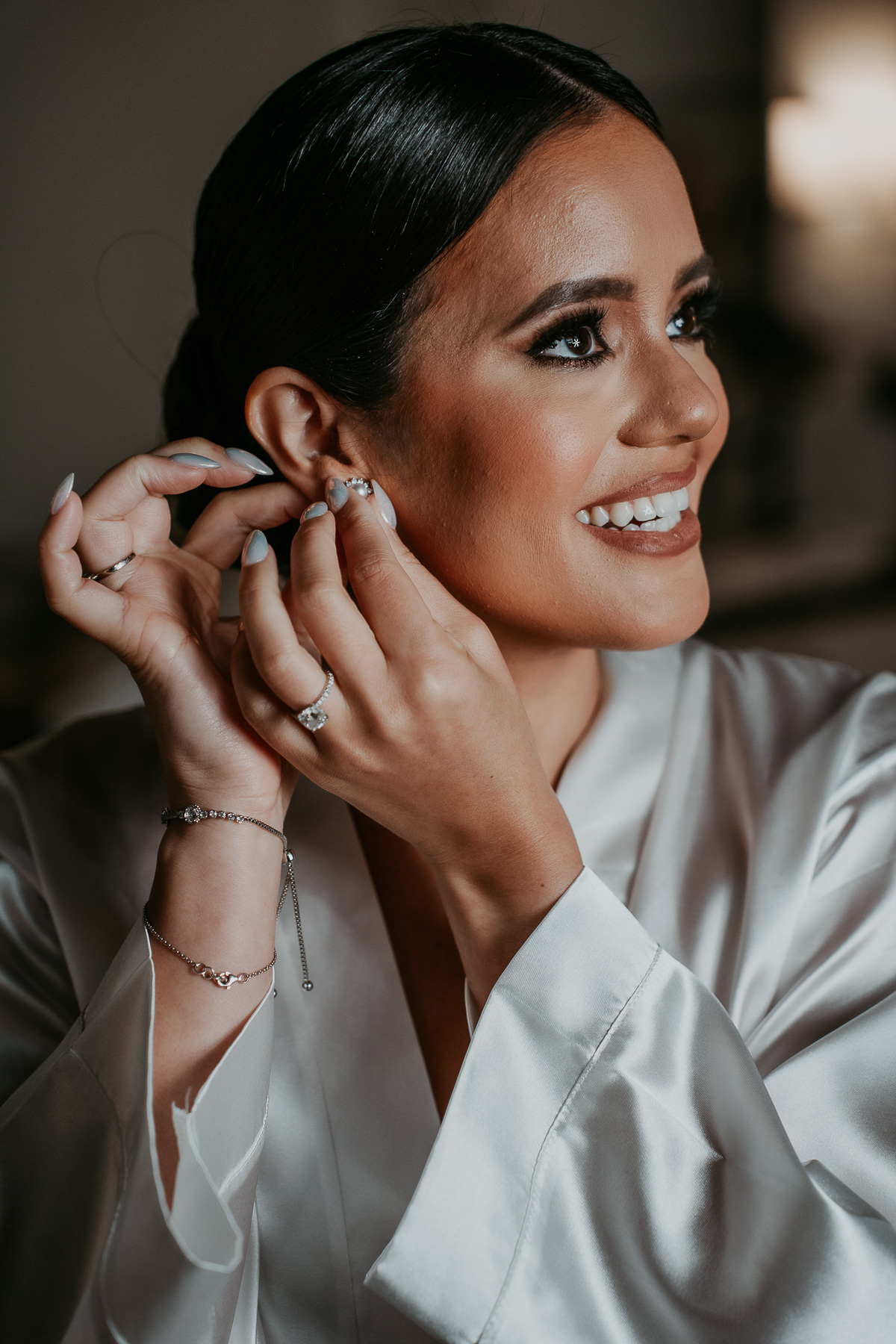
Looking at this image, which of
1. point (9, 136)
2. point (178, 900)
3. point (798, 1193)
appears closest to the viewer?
point (798, 1193)

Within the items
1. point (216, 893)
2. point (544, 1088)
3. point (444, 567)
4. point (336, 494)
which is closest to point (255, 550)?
point (336, 494)

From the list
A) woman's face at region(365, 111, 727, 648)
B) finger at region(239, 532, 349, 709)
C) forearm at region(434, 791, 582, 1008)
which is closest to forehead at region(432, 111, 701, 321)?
woman's face at region(365, 111, 727, 648)

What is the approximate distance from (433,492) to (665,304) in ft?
0.97

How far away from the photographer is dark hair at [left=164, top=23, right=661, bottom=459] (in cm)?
102

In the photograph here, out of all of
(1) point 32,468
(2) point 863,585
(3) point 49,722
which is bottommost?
(2) point 863,585

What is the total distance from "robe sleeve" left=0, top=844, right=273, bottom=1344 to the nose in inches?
25.0

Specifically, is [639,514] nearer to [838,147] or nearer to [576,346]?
[576,346]

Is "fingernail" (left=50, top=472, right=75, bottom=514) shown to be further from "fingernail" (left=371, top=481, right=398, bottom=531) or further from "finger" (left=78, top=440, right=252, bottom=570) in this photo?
"fingernail" (left=371, top=481, right=398, bottom=531)

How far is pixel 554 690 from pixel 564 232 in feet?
1.63

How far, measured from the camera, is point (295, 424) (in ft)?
3.73

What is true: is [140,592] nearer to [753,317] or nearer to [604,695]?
[604,695]

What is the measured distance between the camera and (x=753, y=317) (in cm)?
213

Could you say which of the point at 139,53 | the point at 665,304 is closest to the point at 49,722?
the point at 139,53

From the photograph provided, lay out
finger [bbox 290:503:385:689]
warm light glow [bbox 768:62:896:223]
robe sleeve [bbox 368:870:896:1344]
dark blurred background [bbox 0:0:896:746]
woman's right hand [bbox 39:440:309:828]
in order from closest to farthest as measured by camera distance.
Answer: robe sleeve [bbox 368:870:896:1344]
finger [bbox 290:503:385:689]
woman's right hand [bbox 39:440:309:828]
dark blurred background [bbox 0:0:896:746]
warm light glow [bbox 768:62:896:223]
